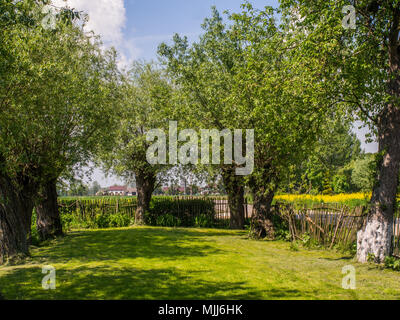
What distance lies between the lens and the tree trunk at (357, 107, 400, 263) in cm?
1150

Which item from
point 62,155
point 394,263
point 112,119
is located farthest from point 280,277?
point 112,119

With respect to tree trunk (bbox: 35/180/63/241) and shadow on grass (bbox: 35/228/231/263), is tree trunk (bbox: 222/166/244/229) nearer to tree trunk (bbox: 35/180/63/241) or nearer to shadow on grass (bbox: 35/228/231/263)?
shadow on grass (bbox: 35/228/231/263)

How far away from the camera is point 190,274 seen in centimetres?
1043

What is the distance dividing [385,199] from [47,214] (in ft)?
52.7

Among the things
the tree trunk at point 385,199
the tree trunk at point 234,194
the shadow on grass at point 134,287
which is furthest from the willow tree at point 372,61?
the tree trunk at point 234,194

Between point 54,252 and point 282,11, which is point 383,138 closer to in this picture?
point 282,11

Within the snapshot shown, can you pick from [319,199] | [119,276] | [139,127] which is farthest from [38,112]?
[319,199]

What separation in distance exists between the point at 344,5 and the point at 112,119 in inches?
497

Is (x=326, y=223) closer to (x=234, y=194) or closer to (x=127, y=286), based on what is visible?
(x=234, y=194)

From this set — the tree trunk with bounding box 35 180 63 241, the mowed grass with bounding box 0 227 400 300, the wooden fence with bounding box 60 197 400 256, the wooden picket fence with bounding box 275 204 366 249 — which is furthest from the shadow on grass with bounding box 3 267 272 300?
the tree trunk with bounding box 35 180 63 241

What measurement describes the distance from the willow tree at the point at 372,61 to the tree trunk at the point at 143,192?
56.6 feet

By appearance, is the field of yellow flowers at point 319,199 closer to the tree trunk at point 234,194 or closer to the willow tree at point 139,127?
the tree trunk at point 234,194

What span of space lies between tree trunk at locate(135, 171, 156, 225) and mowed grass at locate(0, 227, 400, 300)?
34.9 feet
